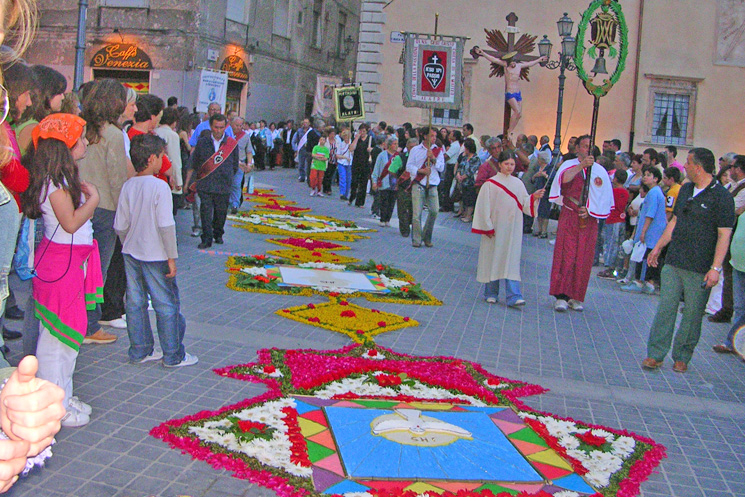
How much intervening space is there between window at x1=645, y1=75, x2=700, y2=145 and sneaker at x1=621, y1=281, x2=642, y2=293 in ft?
53.0

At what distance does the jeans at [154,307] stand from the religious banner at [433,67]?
34.4 ft

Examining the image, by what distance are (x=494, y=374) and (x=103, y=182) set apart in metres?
3.36

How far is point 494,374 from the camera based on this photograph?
250 inches

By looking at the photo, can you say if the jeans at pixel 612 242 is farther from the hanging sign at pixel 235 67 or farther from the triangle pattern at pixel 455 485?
the hanging sign at pixel 235 67

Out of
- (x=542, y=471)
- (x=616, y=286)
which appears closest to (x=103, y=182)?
(x=542, y=471)

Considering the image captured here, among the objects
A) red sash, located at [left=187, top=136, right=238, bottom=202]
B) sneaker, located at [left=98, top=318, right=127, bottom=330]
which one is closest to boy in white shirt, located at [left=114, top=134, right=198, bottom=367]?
sneaker, located at [left=98, top=318, right=127, bottom=330]

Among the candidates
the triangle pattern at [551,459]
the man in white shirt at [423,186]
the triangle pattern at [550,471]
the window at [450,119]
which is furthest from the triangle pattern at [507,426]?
the window at [450,119]

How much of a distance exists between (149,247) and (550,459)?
9.71 ft

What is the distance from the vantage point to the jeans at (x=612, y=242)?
1227cm

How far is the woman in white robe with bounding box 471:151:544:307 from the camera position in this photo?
Result: 914 centimetres

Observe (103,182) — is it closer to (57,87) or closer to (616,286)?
(57,87)

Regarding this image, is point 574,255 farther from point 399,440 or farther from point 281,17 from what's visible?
point 281,17

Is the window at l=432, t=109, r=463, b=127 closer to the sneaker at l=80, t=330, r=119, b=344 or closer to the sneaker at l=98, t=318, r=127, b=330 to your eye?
the sneaker at l=98, t=318, r=127, b=330

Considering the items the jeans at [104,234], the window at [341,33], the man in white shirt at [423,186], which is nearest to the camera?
the jeans at [104,234]
